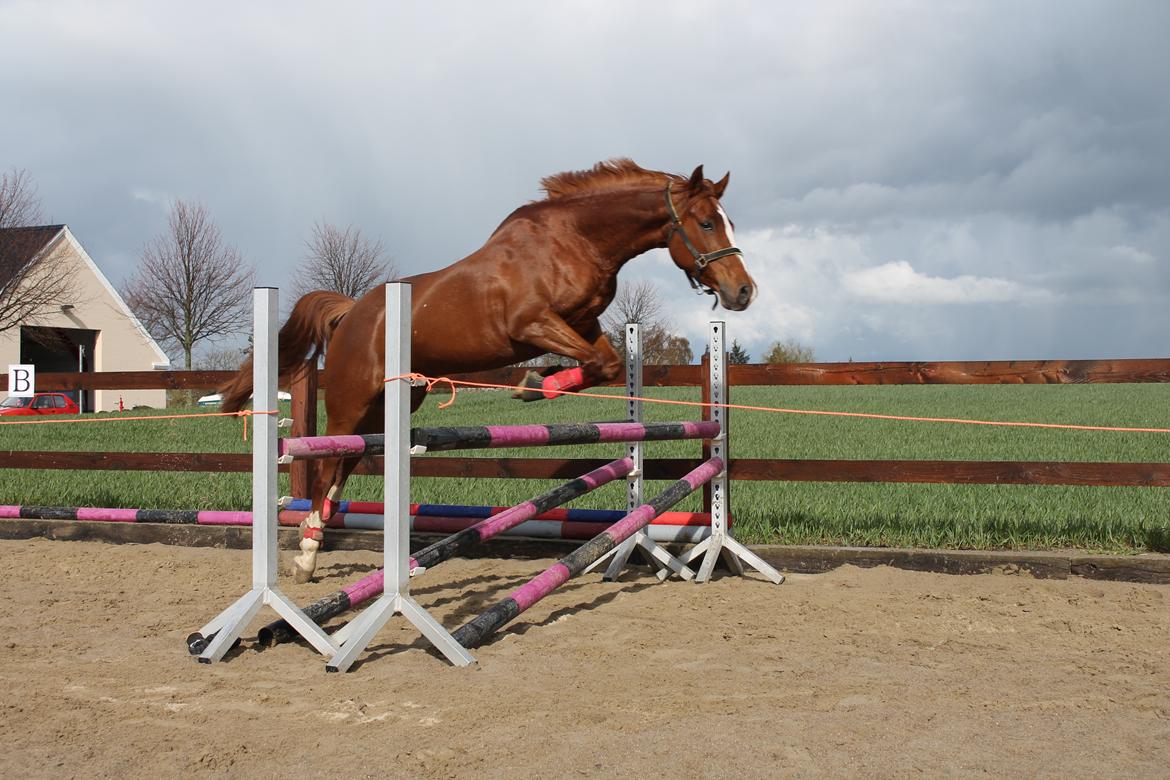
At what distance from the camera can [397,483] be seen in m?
3.34

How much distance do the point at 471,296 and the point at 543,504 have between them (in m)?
1.07

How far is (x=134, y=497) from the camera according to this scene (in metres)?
7.69

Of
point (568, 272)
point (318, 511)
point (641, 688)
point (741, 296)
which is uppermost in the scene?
point (568, 272)

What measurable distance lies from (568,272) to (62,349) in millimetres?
30096

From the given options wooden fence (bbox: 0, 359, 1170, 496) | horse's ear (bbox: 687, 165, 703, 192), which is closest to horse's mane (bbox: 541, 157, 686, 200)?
horse's ear (bbox: 687, 165, 703, 192)

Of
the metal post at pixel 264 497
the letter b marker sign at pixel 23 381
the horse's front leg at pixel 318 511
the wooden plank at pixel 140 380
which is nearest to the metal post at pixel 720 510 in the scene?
the horse's front leg at pixel 318 511

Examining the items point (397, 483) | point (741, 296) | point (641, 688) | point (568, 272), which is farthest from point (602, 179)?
point (641, 688)

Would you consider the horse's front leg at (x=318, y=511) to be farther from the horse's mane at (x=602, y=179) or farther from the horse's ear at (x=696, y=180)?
the horse's ear at (x=696, y=180)

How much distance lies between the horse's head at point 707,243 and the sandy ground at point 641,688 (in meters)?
1.46

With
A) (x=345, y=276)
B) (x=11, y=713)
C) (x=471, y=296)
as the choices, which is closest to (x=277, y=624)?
(x=11, y=713)

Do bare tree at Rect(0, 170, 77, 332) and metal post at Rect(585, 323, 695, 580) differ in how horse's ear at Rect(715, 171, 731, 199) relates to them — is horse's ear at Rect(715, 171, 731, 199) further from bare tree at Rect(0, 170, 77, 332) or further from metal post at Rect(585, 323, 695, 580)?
bare tree at Rect(0, 170, 77, 332)

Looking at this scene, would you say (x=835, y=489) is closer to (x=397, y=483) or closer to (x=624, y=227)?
(x=624, y=227)

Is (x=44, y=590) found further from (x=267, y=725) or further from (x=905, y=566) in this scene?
(x=905, y=566)

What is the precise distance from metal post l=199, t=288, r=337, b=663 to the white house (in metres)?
25.0
